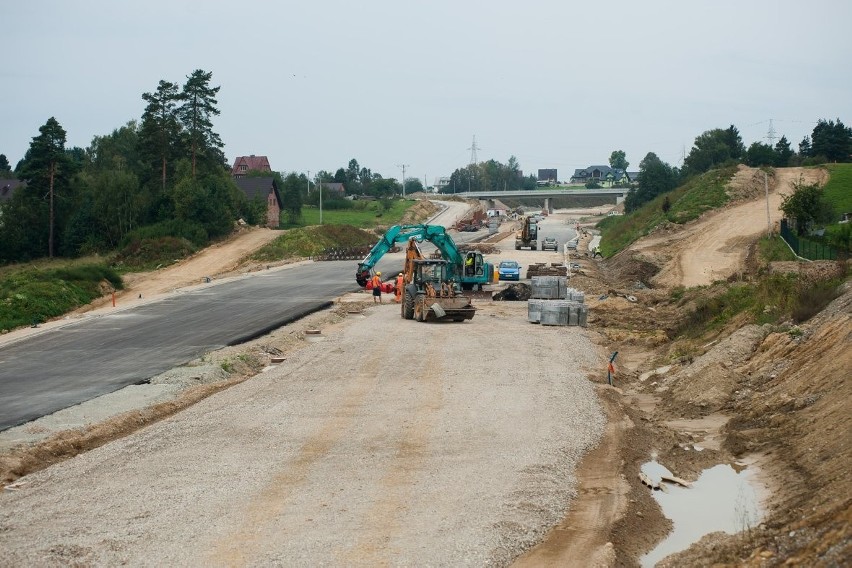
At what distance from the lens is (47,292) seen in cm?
5331

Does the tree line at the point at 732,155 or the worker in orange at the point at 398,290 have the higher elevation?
the tree line at the point at 732,155

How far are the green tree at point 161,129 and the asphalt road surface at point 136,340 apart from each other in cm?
3586

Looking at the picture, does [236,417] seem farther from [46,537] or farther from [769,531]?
[769,531]

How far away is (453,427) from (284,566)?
28.0 ft

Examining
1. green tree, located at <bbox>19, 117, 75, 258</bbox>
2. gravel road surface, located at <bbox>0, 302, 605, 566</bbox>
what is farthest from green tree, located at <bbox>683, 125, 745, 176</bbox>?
gravel road surface, located at <bbox>0, 302, 605, 566</bbox>

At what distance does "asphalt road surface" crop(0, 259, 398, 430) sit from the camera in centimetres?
2705

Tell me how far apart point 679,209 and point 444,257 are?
41101 mm

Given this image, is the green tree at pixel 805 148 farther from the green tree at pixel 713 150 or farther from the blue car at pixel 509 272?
the blue car at pixel 509 272

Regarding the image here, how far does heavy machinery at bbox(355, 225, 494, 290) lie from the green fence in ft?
56.1

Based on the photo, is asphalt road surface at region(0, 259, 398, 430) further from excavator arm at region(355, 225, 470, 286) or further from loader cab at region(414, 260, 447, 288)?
loader cab at region(414, 260, 447, 288)

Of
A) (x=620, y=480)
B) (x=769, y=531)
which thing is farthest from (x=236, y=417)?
(x=769, y=531)

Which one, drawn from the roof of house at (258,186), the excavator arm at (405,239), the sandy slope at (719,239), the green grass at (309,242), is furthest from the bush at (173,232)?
the excavator arm at (405,239)

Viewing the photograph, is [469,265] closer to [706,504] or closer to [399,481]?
[399,481]

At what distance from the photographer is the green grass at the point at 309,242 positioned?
81000 millimetres
